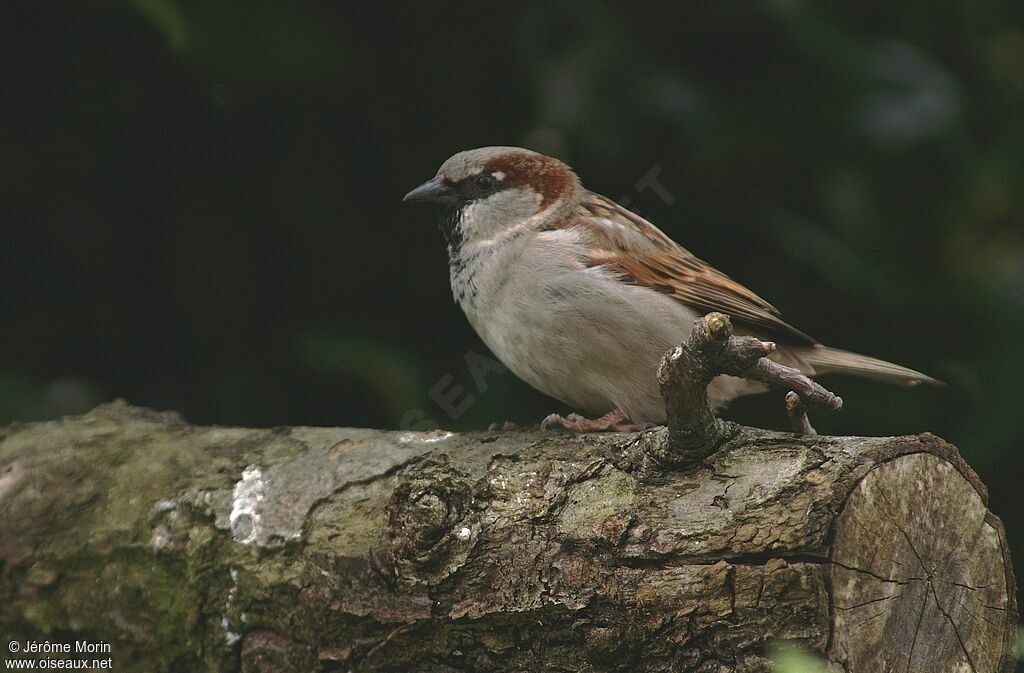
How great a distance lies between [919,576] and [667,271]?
966 millimetres

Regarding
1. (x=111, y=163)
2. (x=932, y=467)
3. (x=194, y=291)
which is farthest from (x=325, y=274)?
(x=932, y=467)

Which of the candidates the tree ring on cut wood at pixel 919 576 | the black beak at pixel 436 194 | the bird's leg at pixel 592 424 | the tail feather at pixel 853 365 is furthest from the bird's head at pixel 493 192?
the tree ring on cut wood at pixel 919 576

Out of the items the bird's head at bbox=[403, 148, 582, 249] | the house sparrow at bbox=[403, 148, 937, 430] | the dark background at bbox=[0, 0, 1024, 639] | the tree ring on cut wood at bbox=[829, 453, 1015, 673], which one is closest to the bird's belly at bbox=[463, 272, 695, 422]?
the house sparrow at bbox=[403, 148, 937, 430]

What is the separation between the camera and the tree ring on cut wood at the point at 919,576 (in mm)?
1233

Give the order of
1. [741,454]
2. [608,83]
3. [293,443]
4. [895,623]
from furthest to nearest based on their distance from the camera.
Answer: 1. [608,83]
2. [293,443]
3. [741,454]
4. [895,623]

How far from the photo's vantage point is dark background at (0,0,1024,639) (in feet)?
7.33

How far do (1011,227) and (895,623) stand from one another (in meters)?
1.43

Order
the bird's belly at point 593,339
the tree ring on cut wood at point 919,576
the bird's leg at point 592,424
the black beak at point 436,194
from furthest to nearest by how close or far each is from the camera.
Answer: the black beak at point 436,194 → the bird's belly at point 593,339 → the bird's leg at point 592,424 → the tree ring on cut wood at point 919,576

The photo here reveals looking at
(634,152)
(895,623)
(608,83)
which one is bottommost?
(895,623)

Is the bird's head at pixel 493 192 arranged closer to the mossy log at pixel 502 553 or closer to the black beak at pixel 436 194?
the black beak at pixel 436 194

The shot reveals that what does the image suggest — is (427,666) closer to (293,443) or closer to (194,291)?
(293,443)

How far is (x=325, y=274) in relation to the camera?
2.45 metres

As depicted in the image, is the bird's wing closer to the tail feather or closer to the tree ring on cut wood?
the tail feather

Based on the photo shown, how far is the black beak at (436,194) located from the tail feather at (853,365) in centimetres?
78
